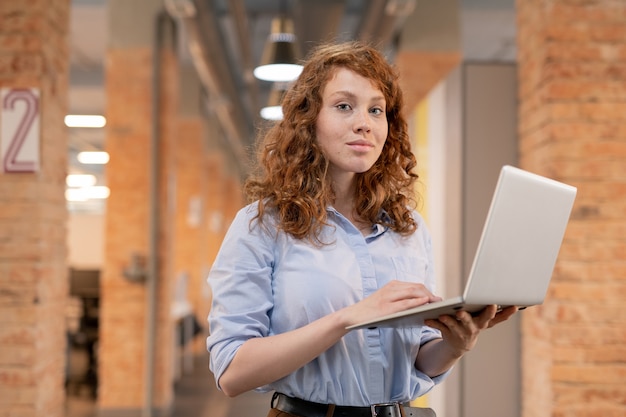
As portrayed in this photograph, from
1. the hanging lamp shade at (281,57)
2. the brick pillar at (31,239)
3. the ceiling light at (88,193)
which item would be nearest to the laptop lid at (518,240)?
the brick pillar at (31,239)

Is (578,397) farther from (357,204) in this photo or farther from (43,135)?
(43,135)

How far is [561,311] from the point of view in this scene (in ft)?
11.1

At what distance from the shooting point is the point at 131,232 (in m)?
7.02

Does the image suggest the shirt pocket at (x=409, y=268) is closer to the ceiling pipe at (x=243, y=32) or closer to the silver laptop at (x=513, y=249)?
the silver laptop at (x=513, y=249)

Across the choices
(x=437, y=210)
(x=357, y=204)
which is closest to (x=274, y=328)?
(x=357, y=204)

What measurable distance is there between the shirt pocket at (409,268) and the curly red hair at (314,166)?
0.06m

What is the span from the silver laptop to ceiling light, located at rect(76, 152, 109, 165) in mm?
16400

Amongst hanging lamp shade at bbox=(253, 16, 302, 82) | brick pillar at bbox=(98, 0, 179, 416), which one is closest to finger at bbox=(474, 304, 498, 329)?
hanging lamp shade at bbox=(253, 16, 302, 82)

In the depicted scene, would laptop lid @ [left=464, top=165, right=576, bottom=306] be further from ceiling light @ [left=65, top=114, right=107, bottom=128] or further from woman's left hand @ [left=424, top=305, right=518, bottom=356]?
ceiling light @ [left=65, top=114, right=107, bottom=128]

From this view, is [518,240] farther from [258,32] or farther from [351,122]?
[258,32]

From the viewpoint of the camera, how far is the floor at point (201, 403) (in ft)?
23.4

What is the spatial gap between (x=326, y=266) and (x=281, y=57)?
450cm

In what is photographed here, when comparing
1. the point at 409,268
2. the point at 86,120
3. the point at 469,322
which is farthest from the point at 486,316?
the point at 86,120

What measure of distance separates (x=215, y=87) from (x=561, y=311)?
7012 mm
